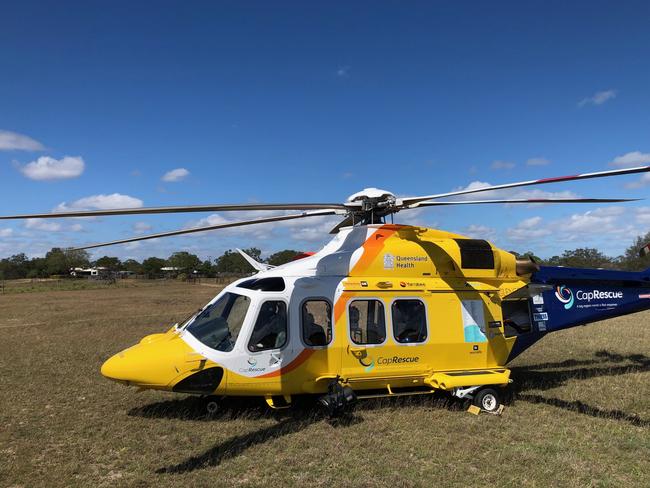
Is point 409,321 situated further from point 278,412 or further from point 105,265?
point 105,265

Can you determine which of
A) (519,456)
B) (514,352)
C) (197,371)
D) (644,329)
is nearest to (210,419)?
(197,371)

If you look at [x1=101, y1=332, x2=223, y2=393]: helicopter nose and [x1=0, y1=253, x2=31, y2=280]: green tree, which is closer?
[x1=101, y1=332, x2=223, y2=393]: helicopter nose

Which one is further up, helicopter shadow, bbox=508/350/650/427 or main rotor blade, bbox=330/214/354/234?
main rotor blade, bbox=330/214/354/234

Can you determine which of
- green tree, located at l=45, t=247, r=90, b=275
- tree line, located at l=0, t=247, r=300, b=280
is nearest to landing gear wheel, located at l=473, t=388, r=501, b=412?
tree line, located at l=0, t=247, r=300, b=280

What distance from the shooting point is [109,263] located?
477 feet

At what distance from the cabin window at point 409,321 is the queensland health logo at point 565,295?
330 cm

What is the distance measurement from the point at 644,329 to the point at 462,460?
14705 mm

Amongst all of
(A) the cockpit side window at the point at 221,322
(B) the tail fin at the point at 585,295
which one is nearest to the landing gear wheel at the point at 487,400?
(B) the tail fin at the point at 585,295

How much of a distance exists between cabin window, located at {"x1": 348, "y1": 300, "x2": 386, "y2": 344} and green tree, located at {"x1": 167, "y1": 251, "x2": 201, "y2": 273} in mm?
116233

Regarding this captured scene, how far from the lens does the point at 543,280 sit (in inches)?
367

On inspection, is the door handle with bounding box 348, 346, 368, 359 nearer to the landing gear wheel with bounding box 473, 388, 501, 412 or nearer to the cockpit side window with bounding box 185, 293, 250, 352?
the cockpit side window with bounding box 185, 293, 250, 352

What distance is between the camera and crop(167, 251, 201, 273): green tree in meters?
122

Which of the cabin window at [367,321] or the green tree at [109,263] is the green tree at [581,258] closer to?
the cabin window at [367,321]

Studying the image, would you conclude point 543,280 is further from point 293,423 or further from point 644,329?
point 644,329
